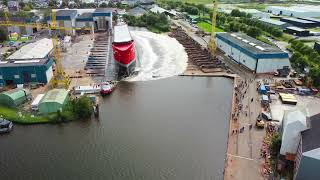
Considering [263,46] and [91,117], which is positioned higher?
[263,46]

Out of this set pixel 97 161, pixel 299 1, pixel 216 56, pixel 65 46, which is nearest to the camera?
pixel 97 161

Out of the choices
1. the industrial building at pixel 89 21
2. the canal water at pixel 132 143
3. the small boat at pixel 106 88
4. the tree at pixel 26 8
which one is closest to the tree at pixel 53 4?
the tree at pixel 26 8

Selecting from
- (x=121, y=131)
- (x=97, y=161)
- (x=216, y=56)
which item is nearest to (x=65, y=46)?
(x=216, y=56)

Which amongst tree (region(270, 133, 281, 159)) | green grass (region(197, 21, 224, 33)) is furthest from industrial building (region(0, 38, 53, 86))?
green grass (region(197, 21, 224, 33))

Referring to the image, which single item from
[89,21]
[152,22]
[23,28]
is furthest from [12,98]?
[152,22]

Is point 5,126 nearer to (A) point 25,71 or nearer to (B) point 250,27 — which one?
(A) point 25,71

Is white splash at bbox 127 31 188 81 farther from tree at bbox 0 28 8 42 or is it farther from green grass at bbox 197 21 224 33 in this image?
tree at bbox 0 28 8 42

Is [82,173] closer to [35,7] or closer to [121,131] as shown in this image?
[121,131]
